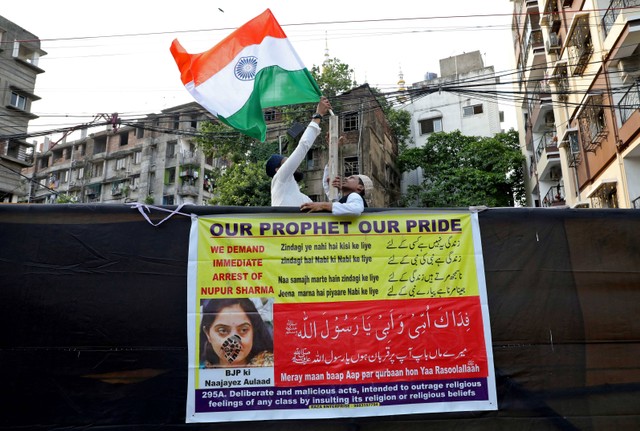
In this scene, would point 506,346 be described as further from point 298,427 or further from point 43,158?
point 43,158

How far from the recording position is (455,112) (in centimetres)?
3403

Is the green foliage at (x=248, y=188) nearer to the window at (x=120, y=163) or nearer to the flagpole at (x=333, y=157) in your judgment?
the flagpole at (x=333, y=157)

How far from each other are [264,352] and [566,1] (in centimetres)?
1926

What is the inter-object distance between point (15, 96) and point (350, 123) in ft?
68.1

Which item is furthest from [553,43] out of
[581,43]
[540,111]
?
[540,111]

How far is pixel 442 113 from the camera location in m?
34.2

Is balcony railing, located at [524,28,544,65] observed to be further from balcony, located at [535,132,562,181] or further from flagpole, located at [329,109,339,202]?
flagpole, located at [329,109,339,202]

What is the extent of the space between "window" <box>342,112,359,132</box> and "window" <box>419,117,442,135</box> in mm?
8532

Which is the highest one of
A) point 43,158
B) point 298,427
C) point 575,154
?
point 43,158

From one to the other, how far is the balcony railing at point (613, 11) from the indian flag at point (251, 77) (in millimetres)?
11349

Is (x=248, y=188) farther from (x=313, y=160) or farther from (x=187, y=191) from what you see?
(x=187, y=191)

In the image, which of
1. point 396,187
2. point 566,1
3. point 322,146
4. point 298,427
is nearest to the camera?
point 298,427

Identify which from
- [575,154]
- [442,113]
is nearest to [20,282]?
[575,154]

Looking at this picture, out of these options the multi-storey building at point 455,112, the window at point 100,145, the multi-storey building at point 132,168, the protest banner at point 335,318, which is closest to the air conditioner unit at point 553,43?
the multi-storey building at point 455,112
